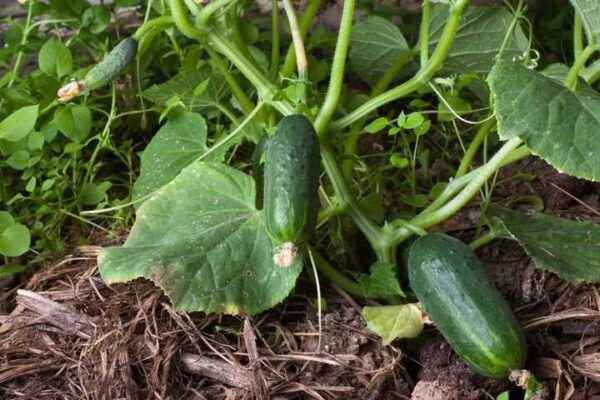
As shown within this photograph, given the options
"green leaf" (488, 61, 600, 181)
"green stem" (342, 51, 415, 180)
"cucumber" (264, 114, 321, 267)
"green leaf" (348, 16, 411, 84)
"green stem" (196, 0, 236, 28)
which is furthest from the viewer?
"green leaf" (348, 16, 411, 84)

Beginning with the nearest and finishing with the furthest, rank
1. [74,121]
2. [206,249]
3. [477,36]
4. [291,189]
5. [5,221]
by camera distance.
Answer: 1. [291,189]
2. [206,249]
3. [5,221]
4. [74,121]
5. [477,36]

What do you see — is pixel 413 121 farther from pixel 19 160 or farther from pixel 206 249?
pixel 19 160

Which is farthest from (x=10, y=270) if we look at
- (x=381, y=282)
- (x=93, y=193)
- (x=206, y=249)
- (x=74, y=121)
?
(x=381, y=282)

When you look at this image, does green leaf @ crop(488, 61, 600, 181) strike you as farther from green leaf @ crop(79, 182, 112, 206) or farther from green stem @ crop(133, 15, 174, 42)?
green leaf @ crop(79, 182, 112, 206)

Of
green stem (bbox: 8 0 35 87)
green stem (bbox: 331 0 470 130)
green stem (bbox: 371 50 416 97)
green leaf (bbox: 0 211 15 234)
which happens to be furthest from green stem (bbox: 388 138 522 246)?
green stem (bbox: 8 0 35 87)

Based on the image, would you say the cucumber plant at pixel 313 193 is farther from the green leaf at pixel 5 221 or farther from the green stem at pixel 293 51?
the green leaf at pixel 5 221

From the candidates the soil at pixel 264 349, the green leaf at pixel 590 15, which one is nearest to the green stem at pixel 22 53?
the soil at pixel 264 349
